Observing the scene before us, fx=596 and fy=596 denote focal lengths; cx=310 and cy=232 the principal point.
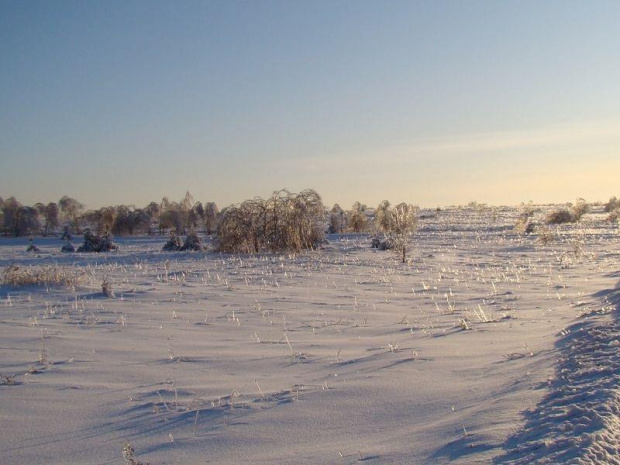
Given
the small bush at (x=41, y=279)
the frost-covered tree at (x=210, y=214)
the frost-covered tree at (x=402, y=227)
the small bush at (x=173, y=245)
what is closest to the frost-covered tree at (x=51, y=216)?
the frost-covered tree at (x=210, y=214)

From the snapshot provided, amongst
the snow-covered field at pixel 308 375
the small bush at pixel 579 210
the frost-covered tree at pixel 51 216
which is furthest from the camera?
the frost-covered tree at pixel 51 216

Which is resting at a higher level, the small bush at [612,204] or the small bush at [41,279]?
the small bush at [612,204]

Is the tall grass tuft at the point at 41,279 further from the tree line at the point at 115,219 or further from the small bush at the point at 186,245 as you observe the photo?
the tree line at the point at 115,219

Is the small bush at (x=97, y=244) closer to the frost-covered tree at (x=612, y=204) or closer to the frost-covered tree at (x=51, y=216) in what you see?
the frost-covered tree at (x=51, y=216)

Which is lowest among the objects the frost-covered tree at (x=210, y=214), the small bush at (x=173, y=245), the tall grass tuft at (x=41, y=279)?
the tall grass tuft at (x=41, y=279)

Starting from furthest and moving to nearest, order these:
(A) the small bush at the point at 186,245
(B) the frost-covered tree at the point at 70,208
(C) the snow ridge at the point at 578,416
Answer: (B) the frost-covered tree at the point at 70,208
(A) the small bush at the point at 186,245
(C) the snow ridge at the point at 578,416

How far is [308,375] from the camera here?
6684 millimetres

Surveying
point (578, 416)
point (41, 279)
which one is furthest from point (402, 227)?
point (578, 416)

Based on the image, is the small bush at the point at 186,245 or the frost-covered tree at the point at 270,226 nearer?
the frost-covered tree at the point at 270,226

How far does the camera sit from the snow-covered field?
4488 millimetres

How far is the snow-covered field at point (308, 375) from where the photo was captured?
4488 millimetres

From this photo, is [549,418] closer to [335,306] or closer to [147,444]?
[147,444]

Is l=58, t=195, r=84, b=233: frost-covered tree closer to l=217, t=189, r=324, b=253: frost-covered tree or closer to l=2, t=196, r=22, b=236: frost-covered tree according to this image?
l=2, t=196, r=22, b=236: frost-covered tree

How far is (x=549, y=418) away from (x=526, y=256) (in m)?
19.8
